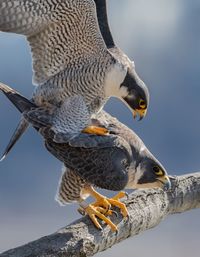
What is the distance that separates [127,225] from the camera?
421cm

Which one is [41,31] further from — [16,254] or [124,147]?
[16,254]

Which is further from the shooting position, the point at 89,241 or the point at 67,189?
the point at 67,189

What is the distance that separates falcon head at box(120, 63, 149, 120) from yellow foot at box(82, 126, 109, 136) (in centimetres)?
60

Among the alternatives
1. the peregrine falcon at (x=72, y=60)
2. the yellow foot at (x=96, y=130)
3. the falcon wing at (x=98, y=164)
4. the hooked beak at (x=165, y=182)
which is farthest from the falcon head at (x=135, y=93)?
the falcon wing at (x=98, y=164)

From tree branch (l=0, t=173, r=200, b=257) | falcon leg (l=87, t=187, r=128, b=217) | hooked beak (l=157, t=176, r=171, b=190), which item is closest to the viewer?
tree branch (l=0, t=173, r=200, b=257)

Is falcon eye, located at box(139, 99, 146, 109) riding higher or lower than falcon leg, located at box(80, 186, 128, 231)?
higher

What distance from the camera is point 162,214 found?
464cm

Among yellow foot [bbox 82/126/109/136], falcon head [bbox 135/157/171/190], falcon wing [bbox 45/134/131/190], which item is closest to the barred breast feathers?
yellow foot [bbox 82/126/109/136]

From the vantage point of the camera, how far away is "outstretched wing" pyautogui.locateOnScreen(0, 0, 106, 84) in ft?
15.0

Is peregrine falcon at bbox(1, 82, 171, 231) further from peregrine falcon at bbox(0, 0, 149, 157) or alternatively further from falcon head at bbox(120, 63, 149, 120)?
falcon head at bbox(120, 63, 149, 120)

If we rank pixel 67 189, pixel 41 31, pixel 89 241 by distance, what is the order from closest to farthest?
pixel 89 241
pixel 67 189
pixel 41 31

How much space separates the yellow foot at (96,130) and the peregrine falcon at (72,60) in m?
0.03

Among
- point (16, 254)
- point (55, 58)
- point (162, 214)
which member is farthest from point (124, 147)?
point (16, 254)

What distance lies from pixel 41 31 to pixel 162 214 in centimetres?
171
